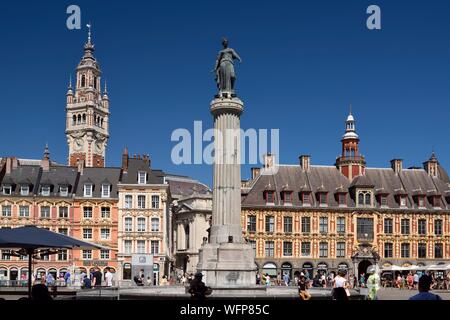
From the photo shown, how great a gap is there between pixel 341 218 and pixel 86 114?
2863 inches

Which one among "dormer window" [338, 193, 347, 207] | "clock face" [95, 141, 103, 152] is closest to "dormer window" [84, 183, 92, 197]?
"dormer window" [338, 193, 347, 207]

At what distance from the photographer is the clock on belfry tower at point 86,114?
122125 mm

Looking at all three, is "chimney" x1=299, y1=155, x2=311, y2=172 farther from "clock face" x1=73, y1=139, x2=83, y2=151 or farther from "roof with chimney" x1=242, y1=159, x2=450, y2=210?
"clock face" x1=73, y1=139, x2=83, y2=151

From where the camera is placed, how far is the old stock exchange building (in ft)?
197

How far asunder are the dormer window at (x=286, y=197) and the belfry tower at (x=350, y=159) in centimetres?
646

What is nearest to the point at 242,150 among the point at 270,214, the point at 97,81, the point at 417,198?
the point at 270,214

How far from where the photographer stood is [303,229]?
60.7 metres

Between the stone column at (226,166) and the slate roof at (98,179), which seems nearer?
the stone column at (226,166)

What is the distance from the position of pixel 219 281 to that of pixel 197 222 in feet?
121

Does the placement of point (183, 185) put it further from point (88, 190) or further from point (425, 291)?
point (425, 291)

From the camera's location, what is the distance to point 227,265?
88.1 ft

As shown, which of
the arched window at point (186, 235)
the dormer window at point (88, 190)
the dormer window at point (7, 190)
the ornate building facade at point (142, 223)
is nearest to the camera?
the dormer window at point (7, 190)

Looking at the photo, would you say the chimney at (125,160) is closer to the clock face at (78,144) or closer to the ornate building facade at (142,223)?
the ornate building facade at (142,223)

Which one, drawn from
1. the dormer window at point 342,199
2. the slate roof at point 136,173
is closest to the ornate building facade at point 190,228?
the slate roof at point 136,173
